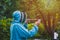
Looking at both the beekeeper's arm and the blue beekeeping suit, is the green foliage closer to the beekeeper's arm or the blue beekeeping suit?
the blue beekeeping suit

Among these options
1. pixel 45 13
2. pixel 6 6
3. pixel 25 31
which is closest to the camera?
pixel 25 31

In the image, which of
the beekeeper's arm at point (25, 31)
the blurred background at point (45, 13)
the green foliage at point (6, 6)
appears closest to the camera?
the beekeeper's arm at point (25, 31)

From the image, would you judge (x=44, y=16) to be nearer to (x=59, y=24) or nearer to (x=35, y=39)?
(x=59, y=24)

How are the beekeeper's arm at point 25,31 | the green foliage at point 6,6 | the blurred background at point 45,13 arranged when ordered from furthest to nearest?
1. the blurred background at point 45,13
2. the green foliage at point 6,6
3. the beekeeper's arm at point 25,31

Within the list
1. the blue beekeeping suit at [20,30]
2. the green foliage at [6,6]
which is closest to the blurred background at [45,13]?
the green foliage at [6,6]

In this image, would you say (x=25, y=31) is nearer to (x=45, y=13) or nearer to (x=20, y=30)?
(x=20, y=30)

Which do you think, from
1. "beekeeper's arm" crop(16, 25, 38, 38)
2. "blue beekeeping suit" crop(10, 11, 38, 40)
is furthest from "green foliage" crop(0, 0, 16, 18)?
"beekeeper's arm" crop(16, 25, 38, 38)

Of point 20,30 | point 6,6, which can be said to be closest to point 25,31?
point 20,30

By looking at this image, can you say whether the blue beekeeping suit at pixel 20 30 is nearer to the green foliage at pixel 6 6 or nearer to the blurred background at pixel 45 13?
the green foliage at pixel 6 6

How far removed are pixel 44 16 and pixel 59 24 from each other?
1.05 metres

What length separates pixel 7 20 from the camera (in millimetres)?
11148

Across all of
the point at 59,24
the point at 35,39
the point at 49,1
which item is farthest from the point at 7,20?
the point at 59,24

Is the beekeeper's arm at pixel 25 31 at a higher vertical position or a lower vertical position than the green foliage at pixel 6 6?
lower

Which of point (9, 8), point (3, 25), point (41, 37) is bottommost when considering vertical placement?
point (41, 37)
